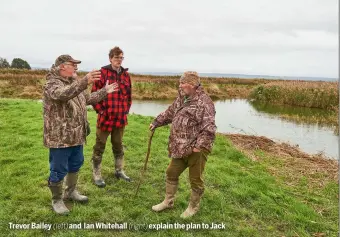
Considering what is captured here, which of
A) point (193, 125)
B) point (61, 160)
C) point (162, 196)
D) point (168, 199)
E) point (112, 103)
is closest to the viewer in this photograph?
point (61, 160)

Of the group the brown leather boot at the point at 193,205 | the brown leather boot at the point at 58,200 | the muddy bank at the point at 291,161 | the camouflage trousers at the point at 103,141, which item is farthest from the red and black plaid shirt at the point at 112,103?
the muddy bank at the point at 291,161

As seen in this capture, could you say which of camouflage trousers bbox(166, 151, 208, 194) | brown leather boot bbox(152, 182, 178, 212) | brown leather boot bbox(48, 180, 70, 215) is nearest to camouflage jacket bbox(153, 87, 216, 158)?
camouflage trousers bbox(166, 151, 208, 194)

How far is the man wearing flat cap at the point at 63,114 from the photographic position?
168 inches

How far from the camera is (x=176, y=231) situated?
4.69 metres

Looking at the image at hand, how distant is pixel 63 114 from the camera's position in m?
4.50

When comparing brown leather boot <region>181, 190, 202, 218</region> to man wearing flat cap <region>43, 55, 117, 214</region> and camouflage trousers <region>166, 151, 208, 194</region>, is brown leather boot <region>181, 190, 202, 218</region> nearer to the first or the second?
camouflage trousers <region>166, 151, 208, 194</region>

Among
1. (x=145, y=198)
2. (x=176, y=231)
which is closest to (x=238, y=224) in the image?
(x=176, y=231)

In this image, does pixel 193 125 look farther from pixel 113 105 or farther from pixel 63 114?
pixel 63 114

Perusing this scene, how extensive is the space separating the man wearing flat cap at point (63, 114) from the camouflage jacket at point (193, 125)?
3.62ft

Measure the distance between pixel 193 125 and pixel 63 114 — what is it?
1.89 m

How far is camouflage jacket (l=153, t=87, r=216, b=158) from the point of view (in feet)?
15.2

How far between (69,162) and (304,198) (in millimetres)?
4717

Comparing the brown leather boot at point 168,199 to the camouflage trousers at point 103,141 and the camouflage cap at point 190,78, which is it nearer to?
the camouflage trousers at point 103,141

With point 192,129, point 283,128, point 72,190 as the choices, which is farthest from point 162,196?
point 283,128
